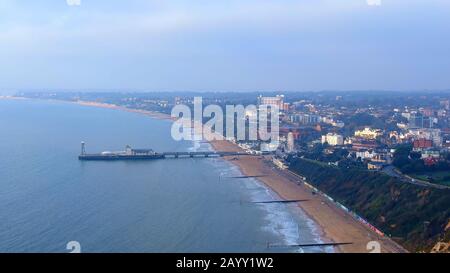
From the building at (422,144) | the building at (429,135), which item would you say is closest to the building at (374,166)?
the building at (422,144)

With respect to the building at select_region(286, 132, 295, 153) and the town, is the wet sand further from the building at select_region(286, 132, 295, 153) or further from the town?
the building at select_region(286, 132, 295, 153)

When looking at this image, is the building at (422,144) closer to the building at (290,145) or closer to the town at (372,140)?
the town at (372,140)

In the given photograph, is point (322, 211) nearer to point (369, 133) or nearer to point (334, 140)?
point (334, 140)

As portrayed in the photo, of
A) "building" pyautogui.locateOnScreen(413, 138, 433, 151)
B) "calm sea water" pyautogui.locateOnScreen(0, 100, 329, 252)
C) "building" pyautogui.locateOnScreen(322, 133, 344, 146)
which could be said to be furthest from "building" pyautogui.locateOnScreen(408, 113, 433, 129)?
"calm sea water" pyautogui.locateOnScreen(0, 100, 329, 252)

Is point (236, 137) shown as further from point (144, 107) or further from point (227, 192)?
point (144, 107)

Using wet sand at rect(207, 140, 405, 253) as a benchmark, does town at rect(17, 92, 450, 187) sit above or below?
above

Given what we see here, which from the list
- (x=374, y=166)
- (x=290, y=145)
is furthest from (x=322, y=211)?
(x=290, y=145)
